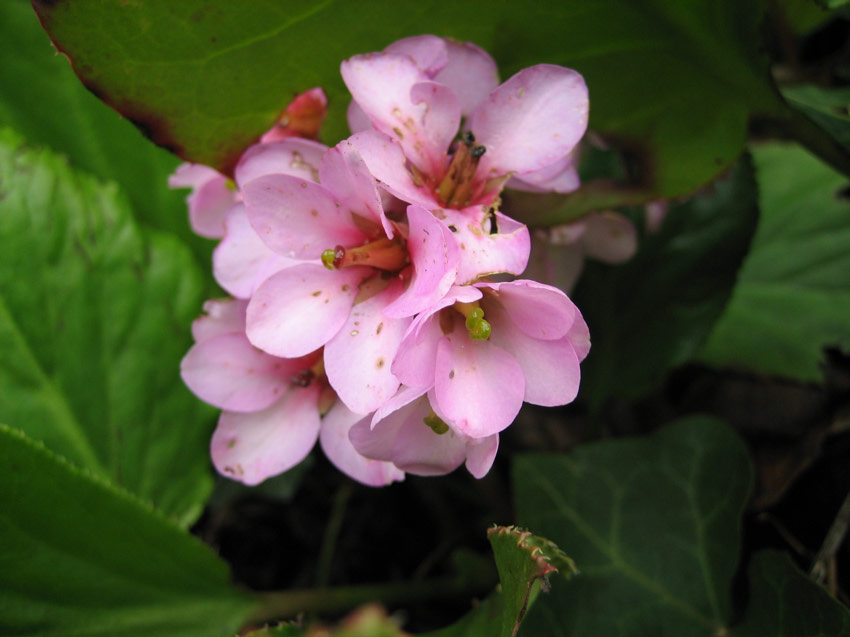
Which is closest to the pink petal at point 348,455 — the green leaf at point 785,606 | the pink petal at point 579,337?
the pink petal at point 579,337

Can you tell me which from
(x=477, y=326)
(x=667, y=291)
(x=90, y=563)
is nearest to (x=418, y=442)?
(x=477, y=326)

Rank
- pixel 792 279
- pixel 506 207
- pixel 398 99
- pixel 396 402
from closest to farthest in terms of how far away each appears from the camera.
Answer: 1. pixel 396 402
2. pixel 398 99
3. pixel 506 207
4. pixel 792 279

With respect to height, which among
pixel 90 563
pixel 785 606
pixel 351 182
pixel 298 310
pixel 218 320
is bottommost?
pixel 90 563

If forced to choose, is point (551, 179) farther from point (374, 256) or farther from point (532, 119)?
point (374, 256)

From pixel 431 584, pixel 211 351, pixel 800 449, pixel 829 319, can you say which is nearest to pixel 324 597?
pixel 431 584

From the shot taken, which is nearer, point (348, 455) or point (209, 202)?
point (348, 455)
